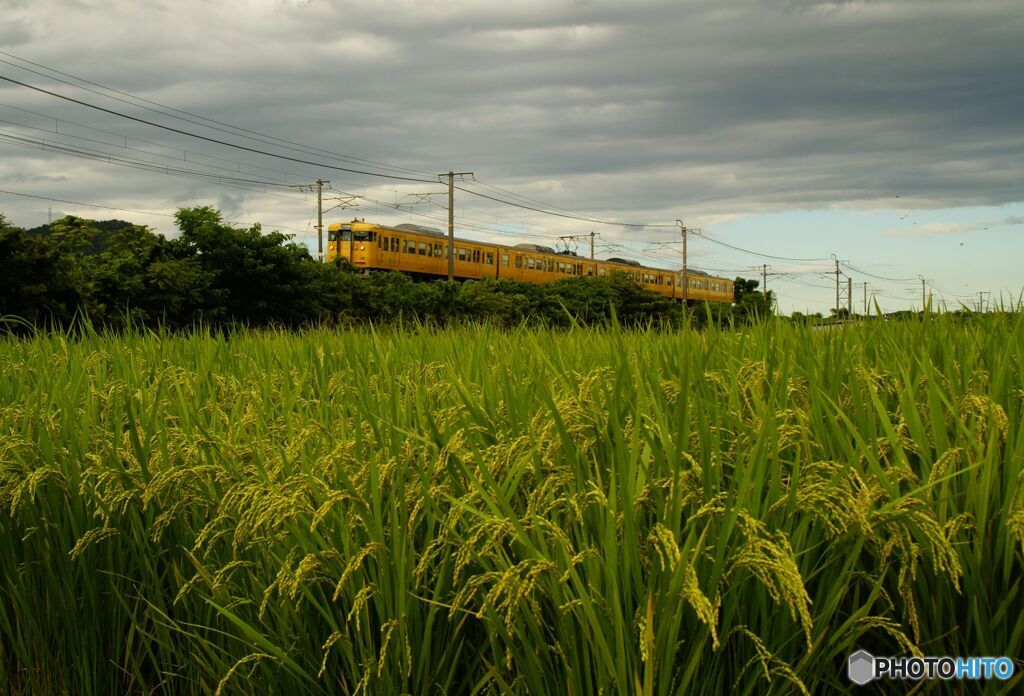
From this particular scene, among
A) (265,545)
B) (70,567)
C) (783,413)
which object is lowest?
(70,567)

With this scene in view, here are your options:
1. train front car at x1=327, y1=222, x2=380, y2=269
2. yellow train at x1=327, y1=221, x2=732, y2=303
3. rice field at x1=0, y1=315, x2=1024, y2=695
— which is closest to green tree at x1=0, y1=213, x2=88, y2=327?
rice field at x1=0, y1=315, x2=1024, y2=695

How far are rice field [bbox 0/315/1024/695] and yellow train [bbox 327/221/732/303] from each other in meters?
30.7

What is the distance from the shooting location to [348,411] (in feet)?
11.8

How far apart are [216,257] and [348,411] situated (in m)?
21.6

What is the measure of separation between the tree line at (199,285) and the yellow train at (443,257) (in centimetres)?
381

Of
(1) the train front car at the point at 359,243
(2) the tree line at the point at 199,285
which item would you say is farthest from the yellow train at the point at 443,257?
(2) the tree line at the point at 199,285

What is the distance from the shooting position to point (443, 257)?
40250mm

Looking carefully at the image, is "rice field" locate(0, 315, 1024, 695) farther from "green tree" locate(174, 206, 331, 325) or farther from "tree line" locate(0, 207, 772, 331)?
"green tree" locate(174, 206, 331, 325)

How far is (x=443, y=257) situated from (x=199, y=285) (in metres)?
19.0

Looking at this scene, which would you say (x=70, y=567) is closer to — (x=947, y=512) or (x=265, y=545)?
(x=265, y=545)

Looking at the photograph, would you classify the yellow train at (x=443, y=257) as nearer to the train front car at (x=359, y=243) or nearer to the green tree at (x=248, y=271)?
the train front car at (x=359, y=243)

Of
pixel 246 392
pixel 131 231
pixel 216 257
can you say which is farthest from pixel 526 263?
pixel 246 392

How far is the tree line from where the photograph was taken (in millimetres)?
17078

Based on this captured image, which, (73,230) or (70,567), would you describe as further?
(73,230)
